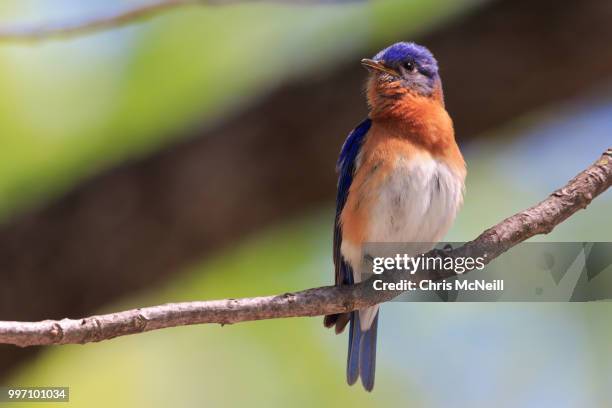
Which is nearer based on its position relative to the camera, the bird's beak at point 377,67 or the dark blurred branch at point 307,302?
the dark blurred branch at point 307,302

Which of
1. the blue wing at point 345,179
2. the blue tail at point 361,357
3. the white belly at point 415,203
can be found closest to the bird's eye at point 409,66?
the blue wing at point 345,179

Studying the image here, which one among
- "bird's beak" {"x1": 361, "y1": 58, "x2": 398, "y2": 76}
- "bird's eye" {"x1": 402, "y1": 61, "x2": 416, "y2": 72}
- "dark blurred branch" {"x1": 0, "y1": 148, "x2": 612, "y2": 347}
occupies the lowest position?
"dark blurred branch" {"x1": 0, "y1": 148, "x2": 612, "y2": 347}

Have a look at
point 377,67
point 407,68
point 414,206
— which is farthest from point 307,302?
point 407,68

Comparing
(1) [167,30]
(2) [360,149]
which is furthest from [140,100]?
(2) [360,149]

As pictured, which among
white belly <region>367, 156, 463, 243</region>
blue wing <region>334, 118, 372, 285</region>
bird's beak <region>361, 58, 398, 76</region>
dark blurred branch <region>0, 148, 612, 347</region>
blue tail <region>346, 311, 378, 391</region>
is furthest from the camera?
blue tail <region>346, 311, 378, 391</region>

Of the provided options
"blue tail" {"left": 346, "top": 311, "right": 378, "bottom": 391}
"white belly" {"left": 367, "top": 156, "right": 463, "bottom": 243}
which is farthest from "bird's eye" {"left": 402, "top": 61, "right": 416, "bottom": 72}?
"blue tail" {"left": 346, "top": 311, "right": 378, "bottom": 391}

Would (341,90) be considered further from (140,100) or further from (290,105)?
(140,100)

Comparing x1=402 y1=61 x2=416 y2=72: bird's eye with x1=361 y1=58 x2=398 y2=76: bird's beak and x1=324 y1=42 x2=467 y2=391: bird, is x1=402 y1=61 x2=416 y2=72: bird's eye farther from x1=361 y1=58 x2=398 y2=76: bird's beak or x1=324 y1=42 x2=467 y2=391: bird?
x1=361 y1=58 x2=398 y2=76: bird's beak

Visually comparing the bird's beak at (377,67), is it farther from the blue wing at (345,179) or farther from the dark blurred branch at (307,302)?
the dark blurred branch at (307,302)
